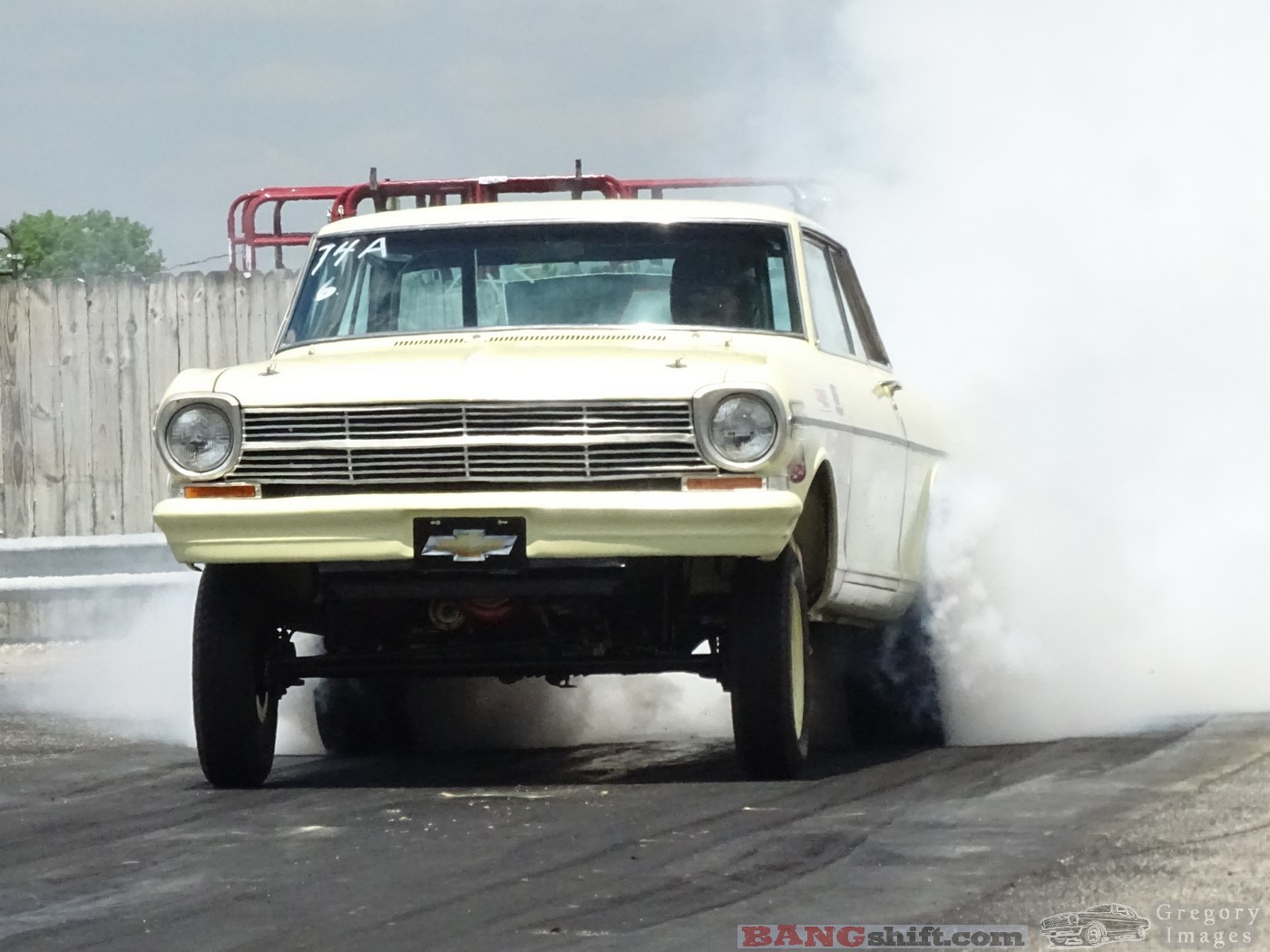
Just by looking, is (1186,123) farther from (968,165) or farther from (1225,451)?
(1225,451)

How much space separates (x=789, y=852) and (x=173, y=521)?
2.35 m

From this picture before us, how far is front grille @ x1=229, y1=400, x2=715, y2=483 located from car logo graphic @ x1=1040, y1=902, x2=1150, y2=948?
2497 millimetres

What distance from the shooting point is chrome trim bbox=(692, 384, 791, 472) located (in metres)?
7.33

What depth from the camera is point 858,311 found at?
9.55 metres

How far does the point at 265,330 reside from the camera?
685 inches

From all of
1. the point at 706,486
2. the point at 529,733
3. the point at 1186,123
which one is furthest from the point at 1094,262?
the point at 706,486

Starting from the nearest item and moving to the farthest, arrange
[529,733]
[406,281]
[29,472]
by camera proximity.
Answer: [406,281]
[529,733]
[29,472]

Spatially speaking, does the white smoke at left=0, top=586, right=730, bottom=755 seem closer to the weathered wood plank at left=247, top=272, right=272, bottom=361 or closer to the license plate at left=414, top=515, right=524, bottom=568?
the license plate at left=414, top=515, right=524, bottom=568

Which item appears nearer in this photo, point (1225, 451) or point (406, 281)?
point (406, 281)

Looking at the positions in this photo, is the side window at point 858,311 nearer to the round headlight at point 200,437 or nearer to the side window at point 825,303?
the side window at point 825,303

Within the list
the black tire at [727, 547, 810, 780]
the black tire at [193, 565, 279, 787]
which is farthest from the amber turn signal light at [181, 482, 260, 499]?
the black tire at [727, 547, 810, 780]

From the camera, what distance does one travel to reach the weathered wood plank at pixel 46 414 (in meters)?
17.2

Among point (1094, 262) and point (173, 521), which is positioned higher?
point (1094, 262)

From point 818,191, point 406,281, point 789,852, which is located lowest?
point 789,852
